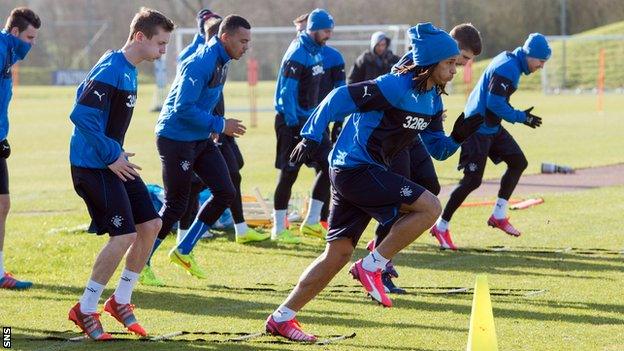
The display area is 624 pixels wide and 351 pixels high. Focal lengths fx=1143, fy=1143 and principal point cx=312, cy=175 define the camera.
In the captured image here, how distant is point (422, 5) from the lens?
60531mm

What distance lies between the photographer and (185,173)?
30.7ft

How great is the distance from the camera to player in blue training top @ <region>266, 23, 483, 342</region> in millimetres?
7211

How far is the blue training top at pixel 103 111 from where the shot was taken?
7.18 metres

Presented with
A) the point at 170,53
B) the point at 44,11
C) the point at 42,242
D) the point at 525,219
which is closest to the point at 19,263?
the point at 42,242

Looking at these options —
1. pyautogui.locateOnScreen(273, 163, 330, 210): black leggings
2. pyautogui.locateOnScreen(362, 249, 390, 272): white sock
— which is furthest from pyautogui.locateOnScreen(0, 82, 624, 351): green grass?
pyautogui.locateOnScreen(273, 163, 330, 210): black leggings

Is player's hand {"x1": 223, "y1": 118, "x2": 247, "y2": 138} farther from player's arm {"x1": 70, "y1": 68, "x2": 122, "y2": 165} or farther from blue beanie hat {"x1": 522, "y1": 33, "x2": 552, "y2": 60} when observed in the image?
blue beanie hat {"x1": 522, "y1": 33, "x2": 552, "y2": 60}

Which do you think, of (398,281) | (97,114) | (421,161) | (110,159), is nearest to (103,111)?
(97,114)

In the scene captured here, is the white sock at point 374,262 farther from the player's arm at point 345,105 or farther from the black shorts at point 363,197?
the player's arm at point 345,105

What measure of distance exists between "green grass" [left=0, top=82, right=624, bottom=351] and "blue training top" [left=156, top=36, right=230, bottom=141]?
1321mm

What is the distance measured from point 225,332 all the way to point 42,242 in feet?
16.4

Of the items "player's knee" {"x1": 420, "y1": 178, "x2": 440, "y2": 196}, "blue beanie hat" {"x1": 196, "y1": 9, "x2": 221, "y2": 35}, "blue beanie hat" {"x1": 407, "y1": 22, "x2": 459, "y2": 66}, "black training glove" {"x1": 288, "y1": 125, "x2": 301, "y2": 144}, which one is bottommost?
"player's knee" {"x1": 420, "y1": 178, "x2": 440, "y2": 196}

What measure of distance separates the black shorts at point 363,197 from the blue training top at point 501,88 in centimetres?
363

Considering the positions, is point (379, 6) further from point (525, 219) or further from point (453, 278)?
point (453, 278)

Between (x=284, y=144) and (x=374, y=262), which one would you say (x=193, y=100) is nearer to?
(x=374, y=262)
